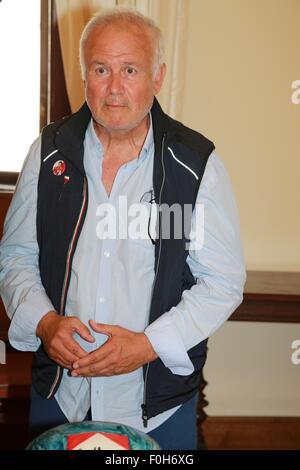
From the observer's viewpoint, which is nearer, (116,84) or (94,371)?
(94,371)

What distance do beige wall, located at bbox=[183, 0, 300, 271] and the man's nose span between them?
1691 mm

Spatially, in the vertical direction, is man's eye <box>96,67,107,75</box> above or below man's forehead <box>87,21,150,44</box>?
below

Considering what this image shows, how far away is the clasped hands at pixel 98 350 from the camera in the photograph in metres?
1.44

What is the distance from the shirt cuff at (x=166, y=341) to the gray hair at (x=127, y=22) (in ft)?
2.04

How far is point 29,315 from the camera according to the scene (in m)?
1.56

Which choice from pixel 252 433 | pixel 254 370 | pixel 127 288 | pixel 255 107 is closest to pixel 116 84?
pixel 127 288

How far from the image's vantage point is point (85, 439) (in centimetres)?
100

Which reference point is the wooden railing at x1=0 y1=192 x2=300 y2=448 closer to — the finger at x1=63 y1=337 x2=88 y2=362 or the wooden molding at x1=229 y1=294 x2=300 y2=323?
the wooden molding at x1=229 y1=294 x2=300 y2=323


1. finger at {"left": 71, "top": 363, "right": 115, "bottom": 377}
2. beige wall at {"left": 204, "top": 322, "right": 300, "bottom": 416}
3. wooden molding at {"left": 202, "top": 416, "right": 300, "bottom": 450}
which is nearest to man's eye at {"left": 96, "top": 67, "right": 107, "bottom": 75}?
finger at {"left": 71, "top": 363, "right": 115, "bottom": 377}

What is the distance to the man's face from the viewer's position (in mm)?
1562

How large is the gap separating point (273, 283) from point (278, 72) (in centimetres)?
102

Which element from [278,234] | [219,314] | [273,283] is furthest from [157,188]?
[278,234]

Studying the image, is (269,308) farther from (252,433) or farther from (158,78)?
(158,78)

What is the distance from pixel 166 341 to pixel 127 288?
165mm
